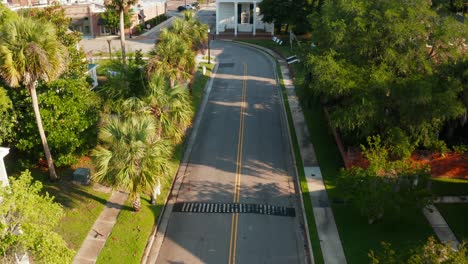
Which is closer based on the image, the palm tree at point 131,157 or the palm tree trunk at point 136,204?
the palm tree at point 131,157

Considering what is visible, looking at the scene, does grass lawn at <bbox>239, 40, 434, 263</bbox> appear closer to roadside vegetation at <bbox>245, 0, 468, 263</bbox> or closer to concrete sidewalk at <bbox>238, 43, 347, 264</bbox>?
roadside vegetation at <bbox>245, 0, 468, 263</bbox>

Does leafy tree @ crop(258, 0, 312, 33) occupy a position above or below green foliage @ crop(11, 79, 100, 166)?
above

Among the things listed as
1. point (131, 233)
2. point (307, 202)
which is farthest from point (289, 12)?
point (131, 233)

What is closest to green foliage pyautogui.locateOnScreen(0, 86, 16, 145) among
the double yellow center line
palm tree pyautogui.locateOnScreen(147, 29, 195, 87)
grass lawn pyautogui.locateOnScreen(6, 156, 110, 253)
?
grass lawn pyautogui.locateOnScreen(6, 156, 110, 253)

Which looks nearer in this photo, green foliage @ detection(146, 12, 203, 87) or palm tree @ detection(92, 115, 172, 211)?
palm tree @ detection(92, 115, 172, 211)

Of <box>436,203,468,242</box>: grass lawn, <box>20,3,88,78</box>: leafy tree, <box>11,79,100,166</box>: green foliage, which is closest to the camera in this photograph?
<box>436,203,468,242</box>: grass lawn

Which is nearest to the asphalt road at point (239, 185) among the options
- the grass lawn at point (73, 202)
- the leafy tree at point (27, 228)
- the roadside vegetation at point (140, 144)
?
the roadside vegetation at point (140, 144)

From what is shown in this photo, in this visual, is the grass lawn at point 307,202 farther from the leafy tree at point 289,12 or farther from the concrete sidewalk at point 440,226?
the leafy tree at point 289,12
